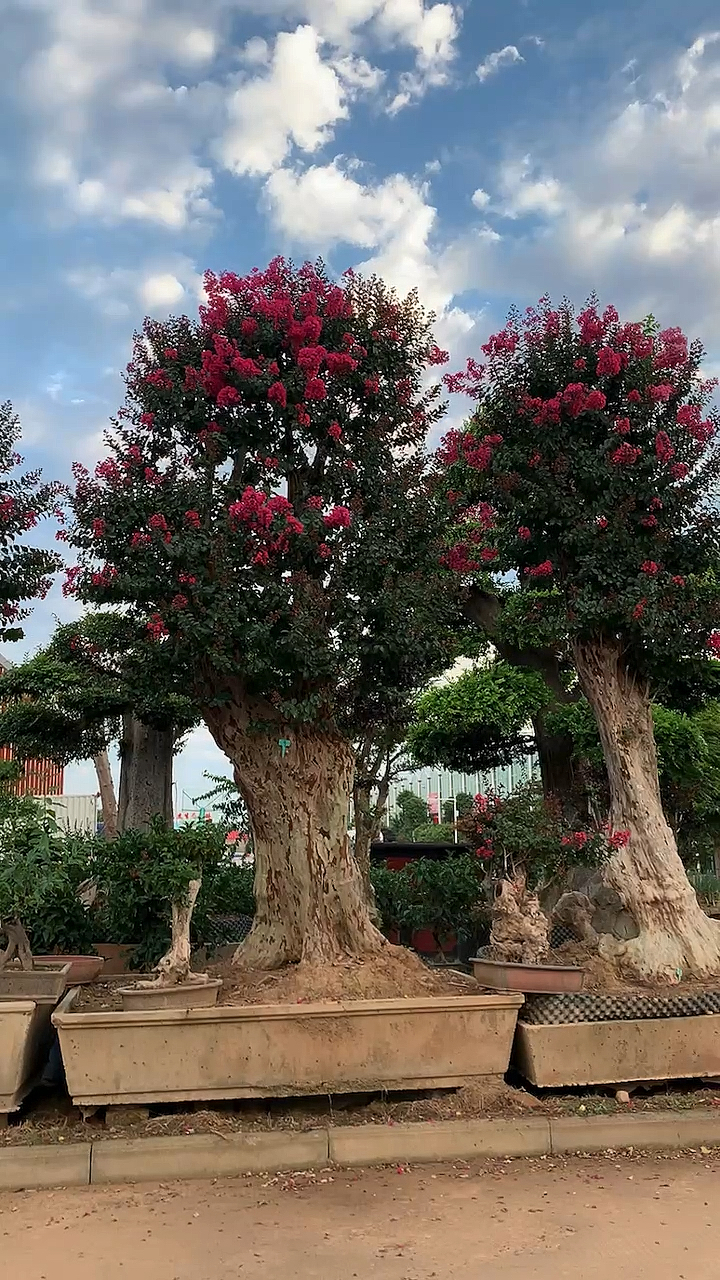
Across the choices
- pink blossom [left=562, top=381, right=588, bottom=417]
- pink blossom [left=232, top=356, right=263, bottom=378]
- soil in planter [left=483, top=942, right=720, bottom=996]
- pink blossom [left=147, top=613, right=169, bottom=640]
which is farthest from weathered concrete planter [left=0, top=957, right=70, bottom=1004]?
pink blossom [left=562, top=381, right=588, bottom=417]

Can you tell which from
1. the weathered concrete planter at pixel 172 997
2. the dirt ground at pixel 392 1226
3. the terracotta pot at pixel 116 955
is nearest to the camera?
the dirt ground at pixel 392 1226

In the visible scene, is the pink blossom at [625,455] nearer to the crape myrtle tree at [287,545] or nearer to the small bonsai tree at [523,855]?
the crape myrtle tree at [287,545]

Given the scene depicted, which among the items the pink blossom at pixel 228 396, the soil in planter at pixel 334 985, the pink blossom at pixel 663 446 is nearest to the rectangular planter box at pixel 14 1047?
the soil in planter at pixel 334 985

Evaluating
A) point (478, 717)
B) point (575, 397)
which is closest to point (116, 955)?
point (575, 397)

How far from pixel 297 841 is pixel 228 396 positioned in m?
3.14

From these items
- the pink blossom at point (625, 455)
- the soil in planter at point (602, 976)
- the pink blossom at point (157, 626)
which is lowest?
the soil in planter at point (602, 976)

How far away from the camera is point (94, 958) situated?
6.76 metres

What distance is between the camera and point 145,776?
12391 millimetres

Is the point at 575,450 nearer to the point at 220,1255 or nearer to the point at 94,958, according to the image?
the point at 94,958

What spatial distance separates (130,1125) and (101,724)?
820cm

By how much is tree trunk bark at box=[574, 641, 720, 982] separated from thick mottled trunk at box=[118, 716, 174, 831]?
633 centimetres

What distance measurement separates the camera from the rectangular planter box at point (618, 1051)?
5730mm

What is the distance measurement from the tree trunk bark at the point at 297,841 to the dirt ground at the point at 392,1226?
1.74 metres

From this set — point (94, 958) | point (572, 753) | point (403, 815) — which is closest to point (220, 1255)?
point (94, 958)
